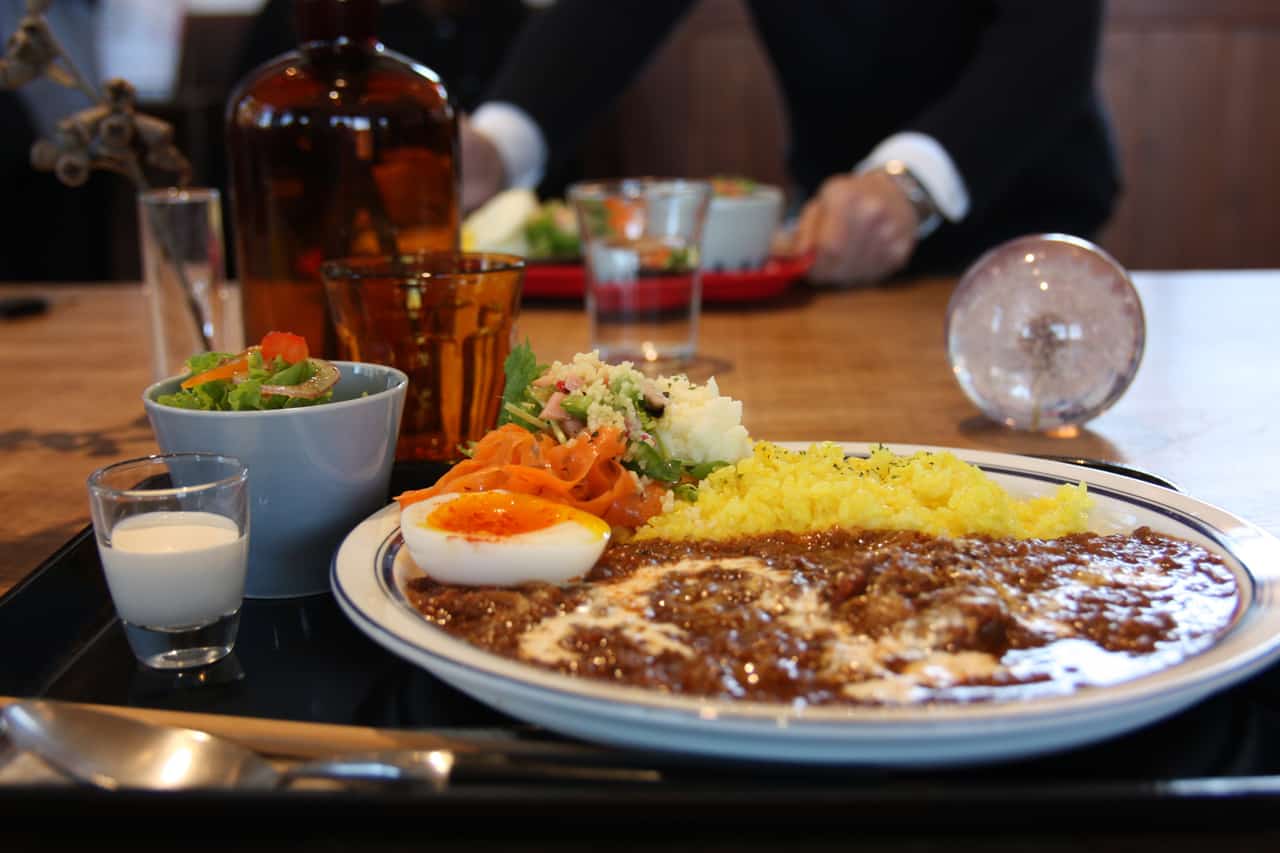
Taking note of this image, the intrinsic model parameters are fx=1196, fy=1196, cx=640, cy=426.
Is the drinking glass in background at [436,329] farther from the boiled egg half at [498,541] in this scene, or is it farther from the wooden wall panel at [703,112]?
the wooden wall panel at [703,112]

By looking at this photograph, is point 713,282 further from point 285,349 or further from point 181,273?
point 285,349

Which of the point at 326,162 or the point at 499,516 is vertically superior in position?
the point at 326,162

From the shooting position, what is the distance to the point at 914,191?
321 cm

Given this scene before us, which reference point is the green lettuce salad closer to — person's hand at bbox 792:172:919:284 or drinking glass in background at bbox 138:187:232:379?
drinking glass in background at bbox 138:187:232:379

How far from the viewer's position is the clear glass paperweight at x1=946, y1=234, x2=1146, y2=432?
1.72 m

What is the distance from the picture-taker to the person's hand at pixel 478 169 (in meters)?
3.39

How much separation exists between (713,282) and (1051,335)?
114 cm

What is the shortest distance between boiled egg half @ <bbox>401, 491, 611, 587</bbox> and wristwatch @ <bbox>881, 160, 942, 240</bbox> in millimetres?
2308

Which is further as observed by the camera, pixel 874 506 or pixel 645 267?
pixel 645 267

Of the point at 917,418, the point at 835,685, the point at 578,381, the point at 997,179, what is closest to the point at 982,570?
the point at 835,685

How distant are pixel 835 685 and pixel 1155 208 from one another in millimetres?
6023

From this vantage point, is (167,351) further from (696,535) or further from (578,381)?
(696,535)

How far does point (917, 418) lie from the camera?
1830 millimetres

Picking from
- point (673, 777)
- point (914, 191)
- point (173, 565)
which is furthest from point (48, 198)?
point (673, 777)
